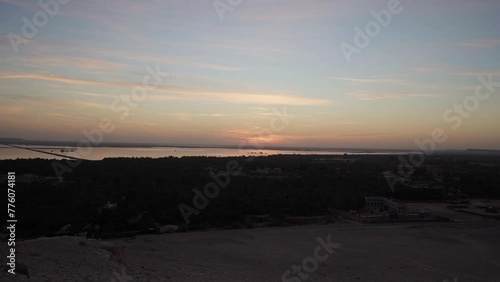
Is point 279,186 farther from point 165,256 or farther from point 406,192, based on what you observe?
point 165,256

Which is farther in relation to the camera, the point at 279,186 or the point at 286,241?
the point at 279,186

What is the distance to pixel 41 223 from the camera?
64.6 ft

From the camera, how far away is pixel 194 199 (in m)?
27.8

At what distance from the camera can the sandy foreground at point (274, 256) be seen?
37.4ft

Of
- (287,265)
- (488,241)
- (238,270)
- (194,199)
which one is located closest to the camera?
(238,270)

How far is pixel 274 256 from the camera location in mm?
16000

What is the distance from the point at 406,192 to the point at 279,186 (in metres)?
11.4

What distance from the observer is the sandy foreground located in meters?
11.4

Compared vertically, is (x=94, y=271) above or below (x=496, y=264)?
above

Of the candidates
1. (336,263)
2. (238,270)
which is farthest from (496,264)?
(238,270)

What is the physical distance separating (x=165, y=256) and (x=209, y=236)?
16.0 feet

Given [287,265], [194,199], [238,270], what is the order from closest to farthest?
[238,270] → [287,265] → [194,199]

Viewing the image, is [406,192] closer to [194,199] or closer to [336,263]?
[194,199]

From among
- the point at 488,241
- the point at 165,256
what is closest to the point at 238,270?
the point at 165,256
